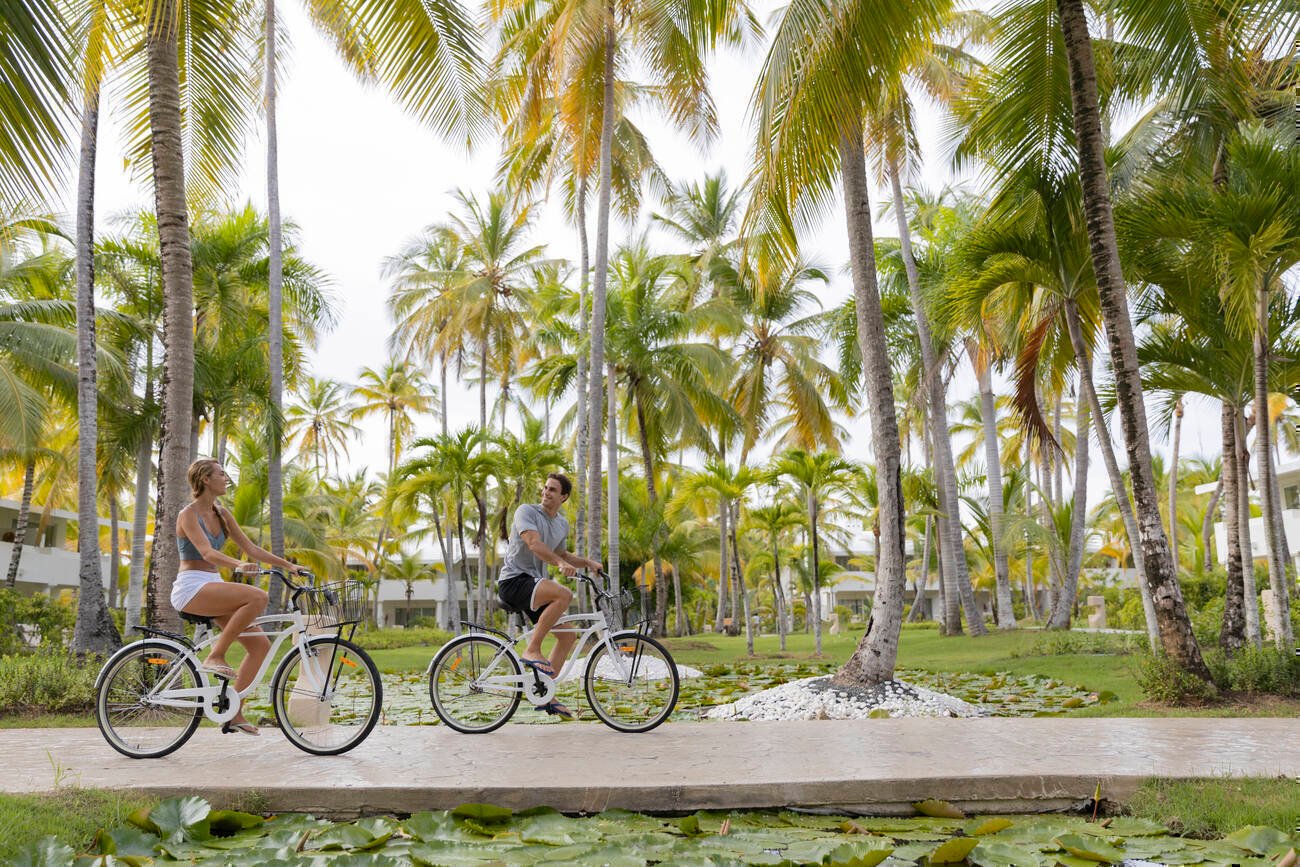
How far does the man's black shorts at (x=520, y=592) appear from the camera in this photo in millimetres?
6938

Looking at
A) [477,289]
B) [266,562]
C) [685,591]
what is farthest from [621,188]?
[685,591]

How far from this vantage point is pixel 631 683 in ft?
22.4

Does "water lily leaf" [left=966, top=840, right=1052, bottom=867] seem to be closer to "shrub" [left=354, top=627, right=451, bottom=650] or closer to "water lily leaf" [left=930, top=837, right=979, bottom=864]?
"water lily leaf" [left=930, top=837, right=979, bottom=864]

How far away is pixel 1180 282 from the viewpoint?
11.3 meters

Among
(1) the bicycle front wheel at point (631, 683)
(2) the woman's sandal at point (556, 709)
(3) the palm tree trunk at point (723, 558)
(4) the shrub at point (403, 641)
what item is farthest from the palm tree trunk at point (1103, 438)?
(4) the shrub at point (403, 641)

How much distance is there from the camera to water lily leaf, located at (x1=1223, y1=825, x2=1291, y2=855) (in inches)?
148

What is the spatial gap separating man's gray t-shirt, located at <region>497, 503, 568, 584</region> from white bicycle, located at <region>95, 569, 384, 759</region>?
1225 mm

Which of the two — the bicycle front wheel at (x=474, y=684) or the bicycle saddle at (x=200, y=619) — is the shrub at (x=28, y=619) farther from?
the bicycle front wheel at (x=474, y=684)

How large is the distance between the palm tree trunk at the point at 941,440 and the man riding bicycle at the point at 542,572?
55.0 feet

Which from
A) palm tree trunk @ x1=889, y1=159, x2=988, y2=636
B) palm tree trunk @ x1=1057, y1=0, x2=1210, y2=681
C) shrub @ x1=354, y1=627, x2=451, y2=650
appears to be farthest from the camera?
shrub @ x1=354, y1=627, x2=451, y2=650

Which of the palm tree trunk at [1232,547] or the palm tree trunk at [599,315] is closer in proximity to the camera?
the palm tree trunk at [1232,547]

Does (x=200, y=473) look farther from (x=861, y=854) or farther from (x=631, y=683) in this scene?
(x=861, y=854)

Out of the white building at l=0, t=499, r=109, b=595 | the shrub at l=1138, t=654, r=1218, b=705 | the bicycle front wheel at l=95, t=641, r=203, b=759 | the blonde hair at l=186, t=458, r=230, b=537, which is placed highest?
the white building at l=0, t=499, r=109, b=595

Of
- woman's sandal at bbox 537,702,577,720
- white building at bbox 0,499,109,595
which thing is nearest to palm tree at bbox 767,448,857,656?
woman's sandal at bbox 537,702,577,720
